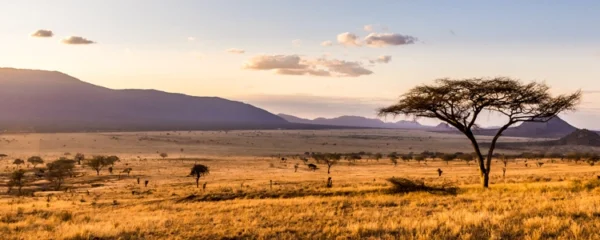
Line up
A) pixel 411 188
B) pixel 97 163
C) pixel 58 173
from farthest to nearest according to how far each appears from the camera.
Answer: pixel 97 163 < pixel 58 173 < pixel 411 188

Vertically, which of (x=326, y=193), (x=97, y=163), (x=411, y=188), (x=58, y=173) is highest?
(x=411, y=188)

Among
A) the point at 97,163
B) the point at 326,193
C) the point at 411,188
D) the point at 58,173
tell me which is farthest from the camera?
the point at 97,163

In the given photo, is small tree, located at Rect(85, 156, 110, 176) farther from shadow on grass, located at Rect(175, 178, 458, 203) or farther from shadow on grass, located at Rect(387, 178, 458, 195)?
shadow on grass, located at Rect(387, 178, 458, 195)

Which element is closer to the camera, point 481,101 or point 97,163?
point 481,101

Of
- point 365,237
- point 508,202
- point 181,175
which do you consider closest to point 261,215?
point 365,237

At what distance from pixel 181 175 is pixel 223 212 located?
42.2 meters

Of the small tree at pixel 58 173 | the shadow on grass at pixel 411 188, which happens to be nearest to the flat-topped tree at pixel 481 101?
the shadow on grass at pixel 411 188

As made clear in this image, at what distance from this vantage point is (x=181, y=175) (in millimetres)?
58906

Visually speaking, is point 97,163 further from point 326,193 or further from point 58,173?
point 326,193

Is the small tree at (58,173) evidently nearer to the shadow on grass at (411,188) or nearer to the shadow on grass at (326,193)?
the shadow on grass at (326,193)


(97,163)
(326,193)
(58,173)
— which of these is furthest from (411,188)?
(97,163)

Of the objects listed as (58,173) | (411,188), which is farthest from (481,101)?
(58,173)

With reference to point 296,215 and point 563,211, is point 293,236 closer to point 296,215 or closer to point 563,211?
point 296,215

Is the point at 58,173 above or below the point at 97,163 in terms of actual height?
below
